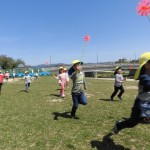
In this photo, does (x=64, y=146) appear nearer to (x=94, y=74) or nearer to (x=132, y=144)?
(x=132, y=144)

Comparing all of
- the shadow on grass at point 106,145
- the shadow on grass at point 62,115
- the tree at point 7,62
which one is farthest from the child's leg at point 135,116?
the tree at point 7,62

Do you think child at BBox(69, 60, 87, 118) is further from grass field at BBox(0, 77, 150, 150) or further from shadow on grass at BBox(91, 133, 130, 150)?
shadow on grass at BBox(91, 133, 130, 150)

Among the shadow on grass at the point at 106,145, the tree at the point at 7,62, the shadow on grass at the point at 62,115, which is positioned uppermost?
the tree at the point at 7,62

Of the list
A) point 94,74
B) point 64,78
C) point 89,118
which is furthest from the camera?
point 94,74

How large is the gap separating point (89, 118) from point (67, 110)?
1.96 meters

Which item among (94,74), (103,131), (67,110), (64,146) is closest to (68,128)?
(103,131)

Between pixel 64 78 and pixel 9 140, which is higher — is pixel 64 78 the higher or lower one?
the higher one

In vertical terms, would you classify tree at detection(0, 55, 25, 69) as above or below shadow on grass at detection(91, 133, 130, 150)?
above

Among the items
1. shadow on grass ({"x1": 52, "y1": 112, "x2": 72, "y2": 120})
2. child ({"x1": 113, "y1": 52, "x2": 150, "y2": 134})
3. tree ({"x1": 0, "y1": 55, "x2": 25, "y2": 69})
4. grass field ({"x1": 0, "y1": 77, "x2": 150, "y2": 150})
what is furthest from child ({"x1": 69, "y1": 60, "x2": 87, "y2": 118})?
tree ({"x1": 0, "y1": 55, "x2": 25, "y2": 69})

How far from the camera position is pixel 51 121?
346 inches

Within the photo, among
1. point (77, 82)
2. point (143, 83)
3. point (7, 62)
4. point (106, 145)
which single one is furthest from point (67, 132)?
point (7, 62)

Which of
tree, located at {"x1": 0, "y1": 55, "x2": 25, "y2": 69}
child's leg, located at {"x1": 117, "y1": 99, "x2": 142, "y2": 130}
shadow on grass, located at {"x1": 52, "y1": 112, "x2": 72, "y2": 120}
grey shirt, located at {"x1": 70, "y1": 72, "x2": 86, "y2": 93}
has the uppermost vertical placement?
tree, located at {"x1": 0, "y1": 55, "x2": 25, "y2": 69}

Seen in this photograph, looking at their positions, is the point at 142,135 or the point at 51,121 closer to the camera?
the point at 142,135

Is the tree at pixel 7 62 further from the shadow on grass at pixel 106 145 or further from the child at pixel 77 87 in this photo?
the shadow on grass at pixel 106 145
